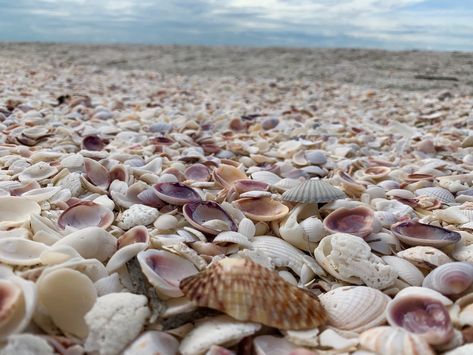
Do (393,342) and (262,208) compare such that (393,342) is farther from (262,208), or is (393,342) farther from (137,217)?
(137,217)

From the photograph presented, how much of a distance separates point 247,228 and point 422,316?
0.70 metres

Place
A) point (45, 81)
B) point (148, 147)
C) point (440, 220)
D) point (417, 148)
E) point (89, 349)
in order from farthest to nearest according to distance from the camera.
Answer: point (45, 81) → point (417, 148) → point (148, 147) → point (440, 220) → point (89, 349)

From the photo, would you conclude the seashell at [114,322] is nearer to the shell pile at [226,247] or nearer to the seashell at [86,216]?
the shell pile at [226,247]

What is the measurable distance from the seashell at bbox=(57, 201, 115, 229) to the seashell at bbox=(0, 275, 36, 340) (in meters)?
0.53

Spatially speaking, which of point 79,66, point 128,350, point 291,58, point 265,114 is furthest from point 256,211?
point 291,58

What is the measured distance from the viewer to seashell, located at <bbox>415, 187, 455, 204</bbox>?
94.6 inches

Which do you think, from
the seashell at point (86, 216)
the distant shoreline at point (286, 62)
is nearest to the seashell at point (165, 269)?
the seashell at point (86, 216)

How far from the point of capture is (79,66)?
420 inches

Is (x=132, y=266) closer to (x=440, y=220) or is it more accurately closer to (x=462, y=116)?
(x=440, y=220)

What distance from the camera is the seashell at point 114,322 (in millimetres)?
1230

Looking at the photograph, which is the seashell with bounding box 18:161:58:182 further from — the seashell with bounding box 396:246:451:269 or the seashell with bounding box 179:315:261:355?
the seashell with bounding box 396:246:451:269

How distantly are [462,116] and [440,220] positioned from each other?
3548mm

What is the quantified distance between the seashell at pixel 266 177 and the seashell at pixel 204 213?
1.78ft

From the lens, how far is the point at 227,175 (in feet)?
8.23
